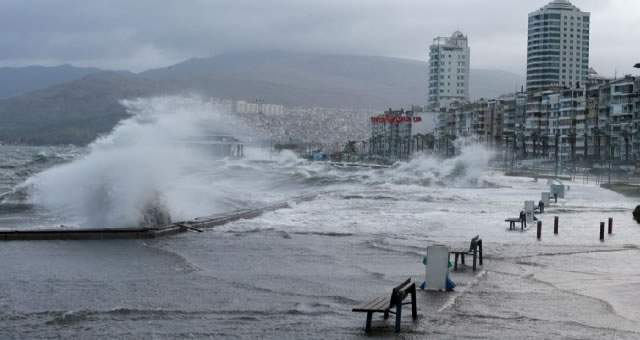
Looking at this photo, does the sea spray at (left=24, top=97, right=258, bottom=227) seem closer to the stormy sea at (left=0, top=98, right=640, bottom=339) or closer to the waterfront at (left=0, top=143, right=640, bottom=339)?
the stormy sea at (left=0, top=98, right=640, bottom=339)

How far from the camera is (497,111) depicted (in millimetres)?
178000

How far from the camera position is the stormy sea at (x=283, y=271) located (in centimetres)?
1292

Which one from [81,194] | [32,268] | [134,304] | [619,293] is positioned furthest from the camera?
[81,194]

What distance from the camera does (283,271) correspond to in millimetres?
18719

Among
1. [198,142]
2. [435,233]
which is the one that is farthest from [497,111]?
[435,233]

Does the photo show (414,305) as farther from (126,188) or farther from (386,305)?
(126,188)

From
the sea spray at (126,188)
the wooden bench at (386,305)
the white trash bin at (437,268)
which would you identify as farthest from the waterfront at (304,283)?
the sea spray at (126,188)

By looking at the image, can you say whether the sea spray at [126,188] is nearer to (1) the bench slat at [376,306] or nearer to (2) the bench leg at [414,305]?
(2) the bench leg at [414,305]

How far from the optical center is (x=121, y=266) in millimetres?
18609

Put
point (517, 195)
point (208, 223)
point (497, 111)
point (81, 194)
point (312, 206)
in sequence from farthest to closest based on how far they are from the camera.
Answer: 1. point (497, 111)
2. point (517, 195)
3. point (312, 206)
4. point (81, 194)
5. point (208, 223)

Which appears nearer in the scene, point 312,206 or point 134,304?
point 134,304

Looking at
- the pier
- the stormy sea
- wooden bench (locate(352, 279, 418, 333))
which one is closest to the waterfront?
the stormy sea

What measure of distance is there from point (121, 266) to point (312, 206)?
78.8ft

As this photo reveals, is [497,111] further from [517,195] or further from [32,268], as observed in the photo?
[32,268]
